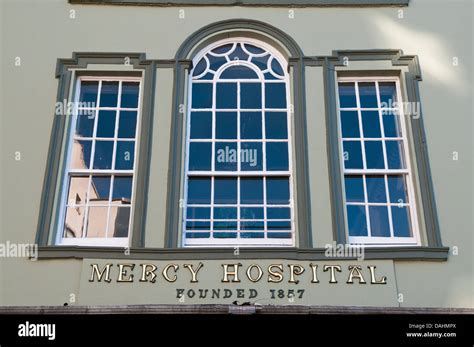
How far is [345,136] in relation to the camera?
9.24 metres

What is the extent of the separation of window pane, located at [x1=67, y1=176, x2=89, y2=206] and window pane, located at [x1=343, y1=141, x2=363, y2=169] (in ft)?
11.1

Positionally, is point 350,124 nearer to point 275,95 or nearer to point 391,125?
point 391,125

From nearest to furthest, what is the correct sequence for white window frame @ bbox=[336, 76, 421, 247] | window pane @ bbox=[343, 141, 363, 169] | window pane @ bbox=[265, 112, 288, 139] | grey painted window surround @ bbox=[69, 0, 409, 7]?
white window frame @ bbox=[336, 76, 421, 247]
window pane @ bbox=[343, 141, 363, 169]
window pane @ bbox=[265, 112, 288, 139]
grey painted window surround @ bbox=[69, 0, 409, 7]

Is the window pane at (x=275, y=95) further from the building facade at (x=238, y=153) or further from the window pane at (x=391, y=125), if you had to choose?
the window pane at (x=391, y=125)

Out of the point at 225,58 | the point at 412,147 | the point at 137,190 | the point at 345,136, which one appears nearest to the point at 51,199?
the point at 137,190

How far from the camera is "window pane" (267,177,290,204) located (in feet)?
28.9

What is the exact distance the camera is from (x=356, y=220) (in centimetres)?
869

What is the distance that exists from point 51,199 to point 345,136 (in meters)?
3.89

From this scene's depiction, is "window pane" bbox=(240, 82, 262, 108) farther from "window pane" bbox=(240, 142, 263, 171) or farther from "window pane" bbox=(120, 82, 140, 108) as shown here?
"window pane" bbox=(120, 82, 140, 108)

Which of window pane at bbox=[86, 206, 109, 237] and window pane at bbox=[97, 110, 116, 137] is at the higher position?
window pane at bbox=[97, 110, 116, 137]

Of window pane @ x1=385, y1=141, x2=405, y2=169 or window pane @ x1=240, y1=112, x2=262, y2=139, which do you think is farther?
window pane @ x1=240, y1=112, x2=262, y2=139

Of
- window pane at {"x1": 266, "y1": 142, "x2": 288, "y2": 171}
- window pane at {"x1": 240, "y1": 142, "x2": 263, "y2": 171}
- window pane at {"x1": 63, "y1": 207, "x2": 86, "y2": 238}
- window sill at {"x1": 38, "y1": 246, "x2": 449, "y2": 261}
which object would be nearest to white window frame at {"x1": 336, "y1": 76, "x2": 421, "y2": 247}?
window sill at {"x1": 38, "y1": 246, "x2": 449, "y2": 261}

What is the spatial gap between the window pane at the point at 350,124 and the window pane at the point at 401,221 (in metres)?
1.17

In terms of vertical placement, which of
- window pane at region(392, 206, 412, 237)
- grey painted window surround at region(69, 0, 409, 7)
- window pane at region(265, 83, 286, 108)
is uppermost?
grey painted window surround at region(69, 0, 409, 7)
